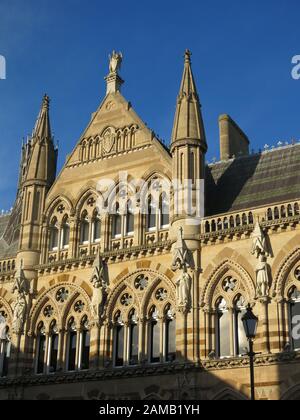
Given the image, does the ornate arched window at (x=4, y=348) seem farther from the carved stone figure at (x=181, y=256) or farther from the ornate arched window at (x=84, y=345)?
the carved stone figure at (x=181, y=256)

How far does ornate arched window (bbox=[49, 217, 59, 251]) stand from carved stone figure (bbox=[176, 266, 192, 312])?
822 centimetres

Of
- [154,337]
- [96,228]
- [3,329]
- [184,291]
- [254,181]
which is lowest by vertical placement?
[154,337]

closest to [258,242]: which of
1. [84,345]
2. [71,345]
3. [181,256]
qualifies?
[181,256]

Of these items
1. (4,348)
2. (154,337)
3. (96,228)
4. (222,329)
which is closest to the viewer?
(222,329)

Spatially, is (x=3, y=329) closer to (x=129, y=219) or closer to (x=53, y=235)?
(x=53, y=235)

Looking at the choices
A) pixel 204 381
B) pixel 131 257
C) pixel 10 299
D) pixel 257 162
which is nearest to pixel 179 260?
pixel 131 257

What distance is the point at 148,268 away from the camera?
3203 cm

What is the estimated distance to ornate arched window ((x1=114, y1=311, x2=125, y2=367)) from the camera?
1250 inches

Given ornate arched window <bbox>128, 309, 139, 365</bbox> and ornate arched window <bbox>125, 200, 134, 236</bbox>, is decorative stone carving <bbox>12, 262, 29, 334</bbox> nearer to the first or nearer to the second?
ornate arched window <bbox>125, 200, 134, 236</bbox>

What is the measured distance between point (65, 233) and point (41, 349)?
5.72 meters

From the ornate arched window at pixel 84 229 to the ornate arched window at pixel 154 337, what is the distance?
5.63 m

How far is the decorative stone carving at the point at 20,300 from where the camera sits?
1352 inches

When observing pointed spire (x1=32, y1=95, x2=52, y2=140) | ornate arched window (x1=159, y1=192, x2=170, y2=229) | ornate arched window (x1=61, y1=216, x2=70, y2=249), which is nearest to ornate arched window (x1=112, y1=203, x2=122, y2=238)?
ornate arched window (x1=159, y1=192, x2=170, y2=229)

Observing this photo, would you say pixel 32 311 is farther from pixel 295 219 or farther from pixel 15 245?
pixel 295 219
